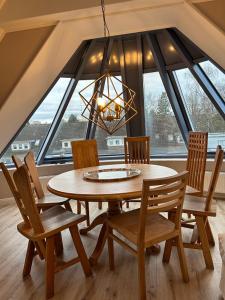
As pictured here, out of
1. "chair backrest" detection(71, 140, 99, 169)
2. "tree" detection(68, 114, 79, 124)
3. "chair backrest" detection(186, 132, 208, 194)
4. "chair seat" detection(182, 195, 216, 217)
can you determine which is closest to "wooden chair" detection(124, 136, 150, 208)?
"chair backrest" detection(71, 140, 99, 169)

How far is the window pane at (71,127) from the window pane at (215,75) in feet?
7.24

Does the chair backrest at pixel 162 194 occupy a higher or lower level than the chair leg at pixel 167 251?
higher

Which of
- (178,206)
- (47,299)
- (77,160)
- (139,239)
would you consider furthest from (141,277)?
(77,160)

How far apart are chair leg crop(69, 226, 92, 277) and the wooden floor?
8 centimetres

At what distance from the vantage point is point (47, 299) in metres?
2.11

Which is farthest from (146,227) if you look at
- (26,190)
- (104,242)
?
(26,190)

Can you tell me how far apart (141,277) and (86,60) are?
379cm

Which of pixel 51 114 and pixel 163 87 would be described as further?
pixel 51 114

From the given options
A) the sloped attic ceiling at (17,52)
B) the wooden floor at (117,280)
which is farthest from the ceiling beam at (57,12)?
the wooden floor at (117,280)

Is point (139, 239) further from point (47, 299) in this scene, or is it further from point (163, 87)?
point (163, 87)

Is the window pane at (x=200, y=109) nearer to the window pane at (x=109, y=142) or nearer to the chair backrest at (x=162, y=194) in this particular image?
the window pane at (x=109, y=142)

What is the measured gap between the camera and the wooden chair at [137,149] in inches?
159

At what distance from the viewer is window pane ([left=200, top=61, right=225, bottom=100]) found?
4.24m

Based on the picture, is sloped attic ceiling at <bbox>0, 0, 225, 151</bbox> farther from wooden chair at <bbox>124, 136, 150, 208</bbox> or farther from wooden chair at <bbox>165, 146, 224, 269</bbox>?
wooden chair at <bbox>165, 146, 224, 269</bbox>
